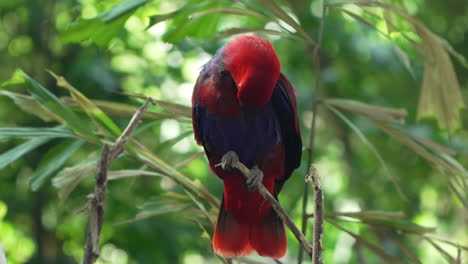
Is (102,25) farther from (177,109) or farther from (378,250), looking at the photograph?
(378,250)

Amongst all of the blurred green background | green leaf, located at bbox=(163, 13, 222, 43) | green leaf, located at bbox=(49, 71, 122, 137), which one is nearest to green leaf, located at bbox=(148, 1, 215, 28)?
green leaf, located at bbox=(163, 13, 222, 43)

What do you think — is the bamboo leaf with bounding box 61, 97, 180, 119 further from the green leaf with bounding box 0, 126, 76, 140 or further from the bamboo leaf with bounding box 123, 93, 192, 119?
the green leaf with bounding box 0, 126, 76, 140

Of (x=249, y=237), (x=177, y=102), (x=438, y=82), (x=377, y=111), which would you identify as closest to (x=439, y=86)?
(x=438, y=82)

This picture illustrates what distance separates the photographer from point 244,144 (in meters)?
1.52

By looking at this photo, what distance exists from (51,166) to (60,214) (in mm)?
1683

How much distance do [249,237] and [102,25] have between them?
619mm

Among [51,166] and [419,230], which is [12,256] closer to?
[51,166]

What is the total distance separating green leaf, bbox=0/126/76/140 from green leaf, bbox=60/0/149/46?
0.61ft

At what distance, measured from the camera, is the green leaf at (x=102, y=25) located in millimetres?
1147

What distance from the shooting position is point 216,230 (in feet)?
4.83

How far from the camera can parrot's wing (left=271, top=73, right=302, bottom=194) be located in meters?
1.51

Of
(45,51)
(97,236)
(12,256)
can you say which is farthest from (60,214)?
(97,236)

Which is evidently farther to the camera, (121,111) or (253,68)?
(121,111)

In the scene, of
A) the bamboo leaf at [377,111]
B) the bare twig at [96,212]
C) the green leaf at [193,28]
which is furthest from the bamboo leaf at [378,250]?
the bare twig at [96,212]
